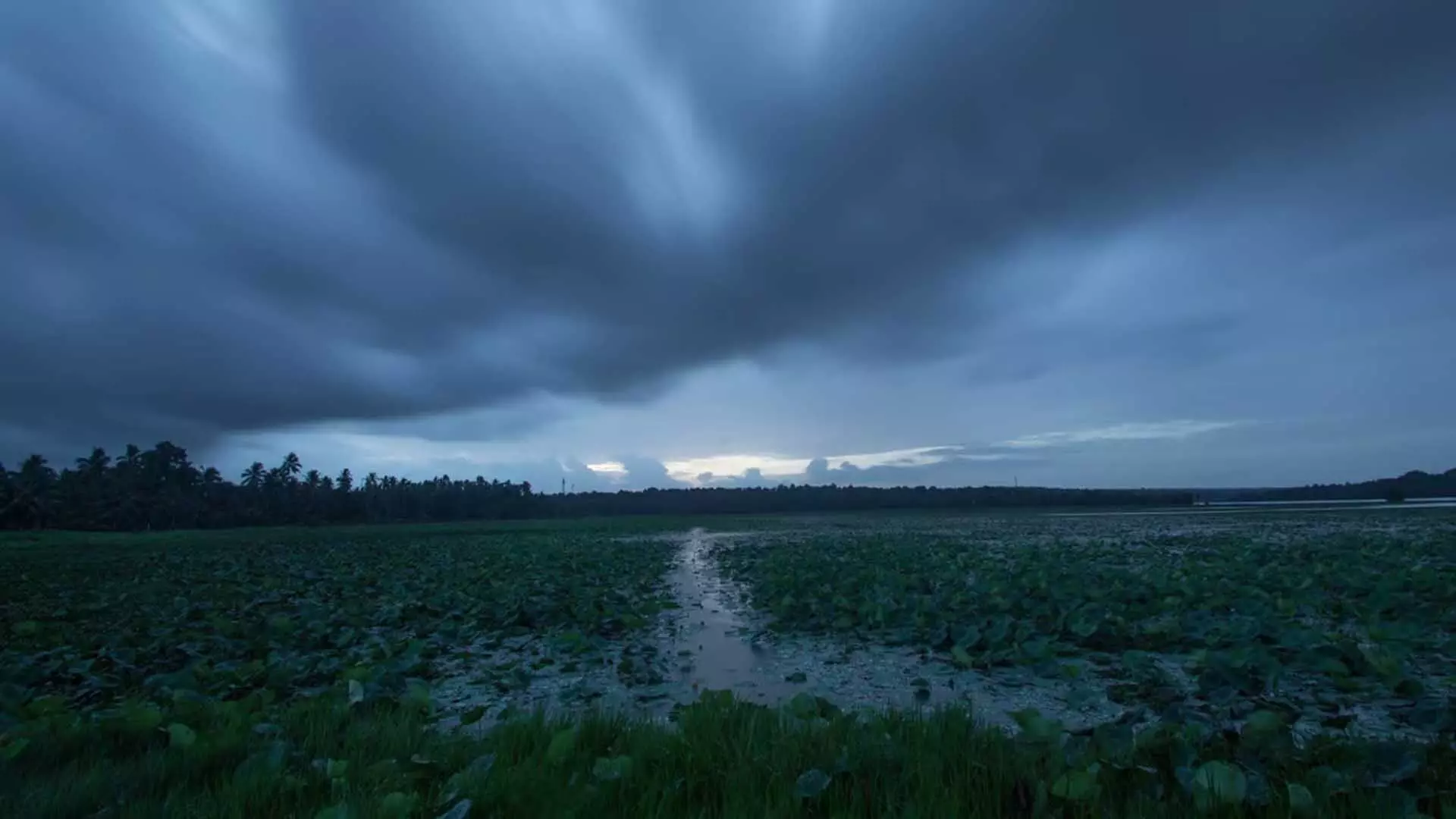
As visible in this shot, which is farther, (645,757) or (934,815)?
(645,757)

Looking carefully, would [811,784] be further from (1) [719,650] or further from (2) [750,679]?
(1) [719,650]

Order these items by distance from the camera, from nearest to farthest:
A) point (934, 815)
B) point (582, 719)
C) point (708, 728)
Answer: point (934, 815)
point (708, 728)
point (582, 719)

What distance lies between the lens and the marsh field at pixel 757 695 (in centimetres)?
318

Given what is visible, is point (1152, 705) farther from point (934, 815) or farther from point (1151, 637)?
point (934, 815)

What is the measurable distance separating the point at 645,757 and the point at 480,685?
3.23 m

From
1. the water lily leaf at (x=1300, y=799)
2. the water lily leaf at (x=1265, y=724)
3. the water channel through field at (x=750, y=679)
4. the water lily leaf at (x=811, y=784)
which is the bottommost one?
the water channel through field at (x=750, y=679)

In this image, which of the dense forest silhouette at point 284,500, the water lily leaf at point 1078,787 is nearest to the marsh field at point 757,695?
the water lily leaf at point 1078,787

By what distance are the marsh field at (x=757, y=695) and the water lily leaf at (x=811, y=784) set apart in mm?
30

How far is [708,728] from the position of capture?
4.04m

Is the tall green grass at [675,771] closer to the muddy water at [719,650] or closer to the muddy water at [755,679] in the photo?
the muddy water at [755,679]

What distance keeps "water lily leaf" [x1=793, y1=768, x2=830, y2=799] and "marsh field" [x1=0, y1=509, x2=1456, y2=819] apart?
0.03 meters

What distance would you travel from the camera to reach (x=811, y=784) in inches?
125

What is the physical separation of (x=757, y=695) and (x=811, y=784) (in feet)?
9.13

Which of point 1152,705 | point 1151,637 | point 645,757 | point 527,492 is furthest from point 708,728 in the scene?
point 527,492
